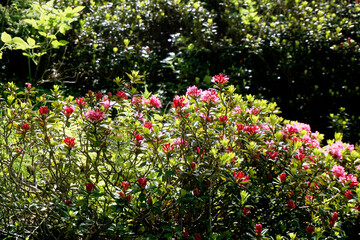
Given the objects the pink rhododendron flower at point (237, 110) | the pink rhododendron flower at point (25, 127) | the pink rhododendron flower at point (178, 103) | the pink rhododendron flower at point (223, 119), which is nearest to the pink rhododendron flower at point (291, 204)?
the pink rhododendron flower at point (223, 119)

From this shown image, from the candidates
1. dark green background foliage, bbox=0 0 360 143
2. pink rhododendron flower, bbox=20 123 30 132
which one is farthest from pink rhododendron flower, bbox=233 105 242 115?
dark green background foliage, bbox=0 0 360 143

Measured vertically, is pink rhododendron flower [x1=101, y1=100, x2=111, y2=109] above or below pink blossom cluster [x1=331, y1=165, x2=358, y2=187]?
below

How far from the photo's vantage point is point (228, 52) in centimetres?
583

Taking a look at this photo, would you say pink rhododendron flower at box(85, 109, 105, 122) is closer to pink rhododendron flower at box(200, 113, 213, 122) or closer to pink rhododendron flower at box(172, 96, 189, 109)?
pink rhododendron flower at box(172, 96, 189, 109)

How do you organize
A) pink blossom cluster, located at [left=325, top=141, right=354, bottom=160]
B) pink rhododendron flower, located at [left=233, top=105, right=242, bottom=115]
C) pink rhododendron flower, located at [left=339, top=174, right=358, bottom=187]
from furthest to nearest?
1. pink rhododendron flower, located at [left=233, top=105, right=242, bottom=115]
2. pink blossom cluster, located at [left=325, top=141, right=354, bottom=160]
3. pink rhododendron flower, located at [left=339, top=174, right=358, bottom=187]

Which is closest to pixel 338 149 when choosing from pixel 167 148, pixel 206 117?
pixel 206 117

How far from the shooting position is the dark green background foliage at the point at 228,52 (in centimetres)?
533

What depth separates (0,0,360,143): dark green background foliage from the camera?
5.33 meters

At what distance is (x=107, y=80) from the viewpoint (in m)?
5.79

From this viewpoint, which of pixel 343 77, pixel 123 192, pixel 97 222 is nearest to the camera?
pixel 123 192

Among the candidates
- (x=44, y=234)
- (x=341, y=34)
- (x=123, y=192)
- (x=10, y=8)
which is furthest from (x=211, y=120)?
(x=10, y=8)

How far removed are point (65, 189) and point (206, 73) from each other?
12.3 feet

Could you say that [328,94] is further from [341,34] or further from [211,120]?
[211,120]

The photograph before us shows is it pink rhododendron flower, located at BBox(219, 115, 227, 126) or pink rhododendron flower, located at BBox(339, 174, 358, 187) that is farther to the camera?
pink rhododendron flower, located at BBox(219, 115, 227, 126)
